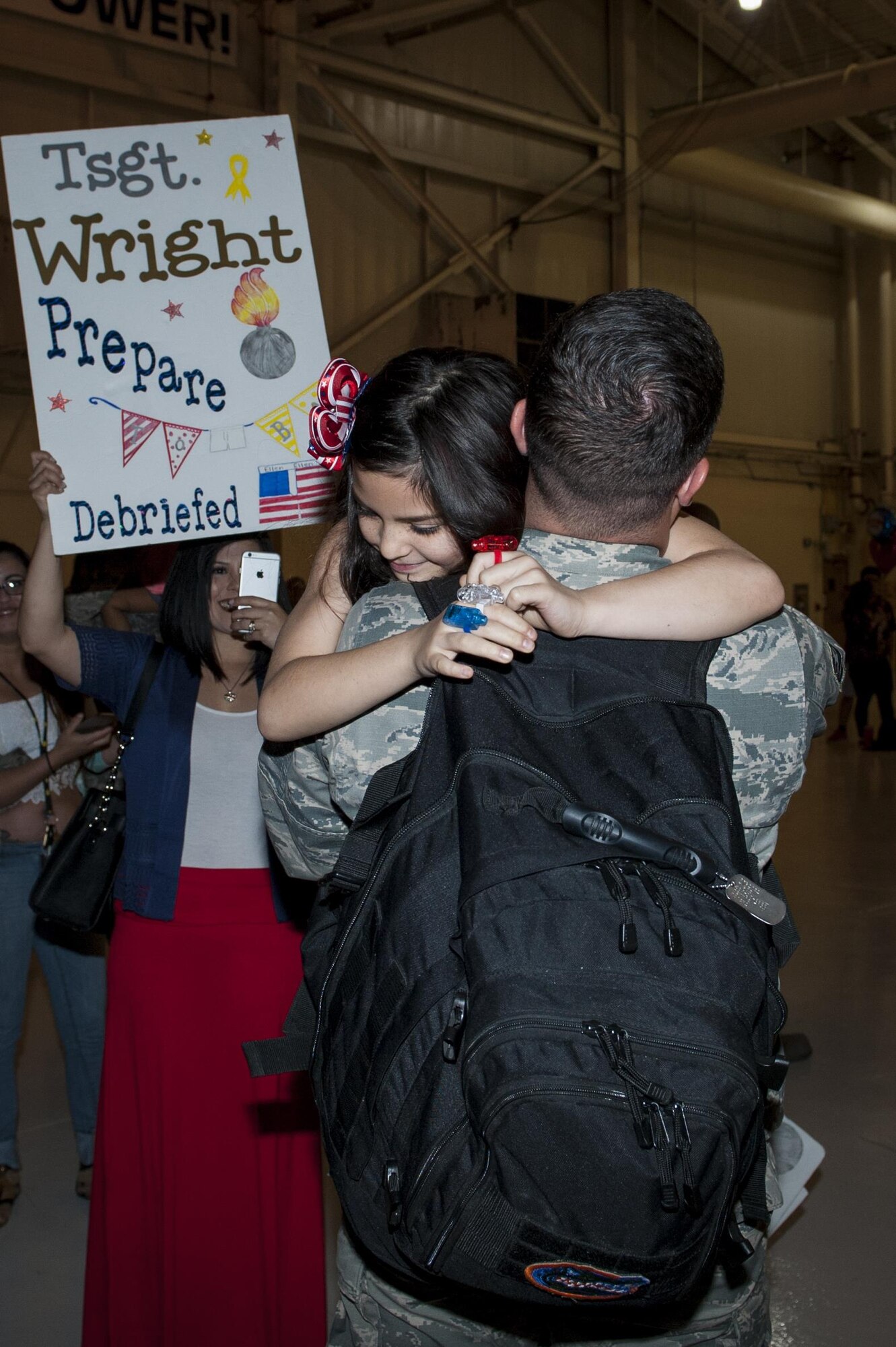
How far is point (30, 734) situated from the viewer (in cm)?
325

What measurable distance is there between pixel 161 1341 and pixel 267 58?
A: 29.7 feet

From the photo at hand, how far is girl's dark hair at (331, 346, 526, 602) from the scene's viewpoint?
4.89 ft

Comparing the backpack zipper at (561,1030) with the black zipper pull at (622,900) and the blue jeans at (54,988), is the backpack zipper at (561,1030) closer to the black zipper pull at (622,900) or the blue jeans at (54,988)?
the black zipper pull at (622,900)

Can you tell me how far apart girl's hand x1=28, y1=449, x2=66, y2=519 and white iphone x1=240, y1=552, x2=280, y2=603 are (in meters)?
0.36

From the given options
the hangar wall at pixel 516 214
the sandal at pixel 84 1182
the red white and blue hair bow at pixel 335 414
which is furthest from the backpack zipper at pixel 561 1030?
the hangar wall at pixel 516 214

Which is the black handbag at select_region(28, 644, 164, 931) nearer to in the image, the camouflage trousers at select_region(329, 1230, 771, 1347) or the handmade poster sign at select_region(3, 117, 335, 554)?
the handmade poster sign at select_region(3, 117, 335, 554)

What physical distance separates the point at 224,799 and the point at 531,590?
145 cm

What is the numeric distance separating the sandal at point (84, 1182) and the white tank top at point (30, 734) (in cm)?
96

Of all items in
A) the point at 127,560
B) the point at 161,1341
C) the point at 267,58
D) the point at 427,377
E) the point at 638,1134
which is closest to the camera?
the point at 638,1134

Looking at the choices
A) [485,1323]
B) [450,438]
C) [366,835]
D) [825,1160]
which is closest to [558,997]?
[366,835]

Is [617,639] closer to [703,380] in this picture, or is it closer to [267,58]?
[703,380]

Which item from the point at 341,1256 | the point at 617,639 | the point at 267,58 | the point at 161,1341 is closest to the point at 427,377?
the point at 617,639

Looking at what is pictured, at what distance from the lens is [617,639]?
46.4 inches

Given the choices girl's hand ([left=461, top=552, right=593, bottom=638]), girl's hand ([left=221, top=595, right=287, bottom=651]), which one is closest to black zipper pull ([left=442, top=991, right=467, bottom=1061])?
girl's hand ([left=461, top=552, right=593, bottom=638])
